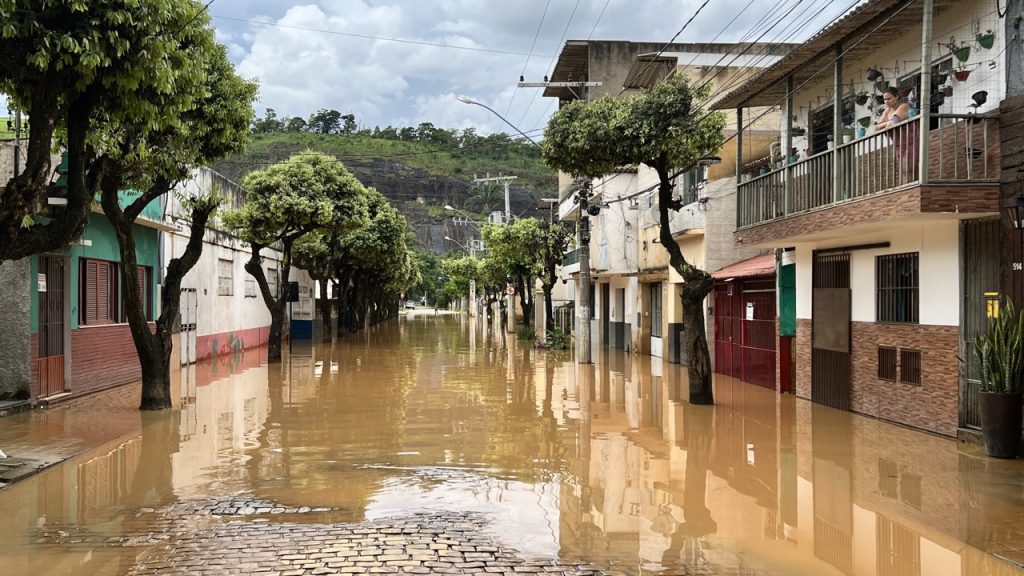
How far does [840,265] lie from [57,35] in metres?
13.2

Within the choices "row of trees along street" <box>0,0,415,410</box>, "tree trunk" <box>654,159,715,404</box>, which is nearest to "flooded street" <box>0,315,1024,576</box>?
"tree trunk" <box>654,159,715,404</box>

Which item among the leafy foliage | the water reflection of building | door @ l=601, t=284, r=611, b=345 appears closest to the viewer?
the water reflection of building

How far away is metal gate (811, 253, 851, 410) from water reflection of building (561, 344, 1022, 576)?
1.31 m

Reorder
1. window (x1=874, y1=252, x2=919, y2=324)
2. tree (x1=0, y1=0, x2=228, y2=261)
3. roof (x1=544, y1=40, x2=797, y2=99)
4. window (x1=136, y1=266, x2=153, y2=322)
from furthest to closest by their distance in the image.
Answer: roof (x1=544, y1=40, x2=797, y2=99), window (x1=136, y1=266, x2=153, y2=322), window (x1=874, y1=252, x2=919, y2=324), tree (x1=0, y1=0, x2=228, y2=261)

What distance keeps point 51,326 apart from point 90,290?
6.79ft

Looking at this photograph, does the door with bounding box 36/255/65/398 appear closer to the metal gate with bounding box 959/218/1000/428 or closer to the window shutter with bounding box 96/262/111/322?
the window shutter with bounding box 96/262/111/322

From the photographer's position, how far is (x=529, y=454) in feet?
36.3

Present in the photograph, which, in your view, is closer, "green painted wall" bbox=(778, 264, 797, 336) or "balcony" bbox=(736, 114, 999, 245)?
"balcony" bbox=(736, 114, 999, 245)

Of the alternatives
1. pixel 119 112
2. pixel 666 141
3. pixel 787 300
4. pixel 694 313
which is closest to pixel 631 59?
pixel 787 300

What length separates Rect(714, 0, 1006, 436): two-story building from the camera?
37.5ft

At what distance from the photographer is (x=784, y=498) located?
877cm

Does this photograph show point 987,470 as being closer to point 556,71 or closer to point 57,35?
point 57,35

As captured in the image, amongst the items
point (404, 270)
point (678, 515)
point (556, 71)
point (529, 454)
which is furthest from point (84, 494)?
point (404, 270)

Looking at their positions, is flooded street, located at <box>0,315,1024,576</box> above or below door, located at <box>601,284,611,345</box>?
below
